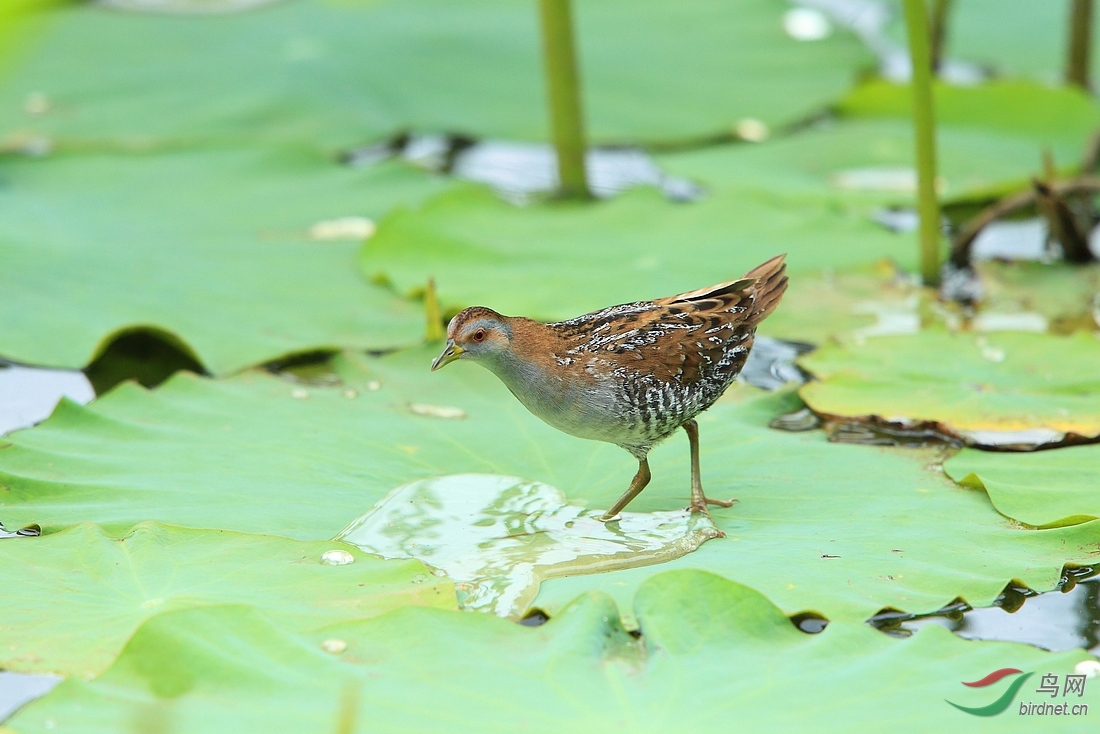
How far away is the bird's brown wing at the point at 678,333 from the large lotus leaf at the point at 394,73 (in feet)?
11.6

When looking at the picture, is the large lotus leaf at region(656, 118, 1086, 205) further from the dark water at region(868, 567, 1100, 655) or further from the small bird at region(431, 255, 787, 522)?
the dark water at region(868, 567, 1100, 655)

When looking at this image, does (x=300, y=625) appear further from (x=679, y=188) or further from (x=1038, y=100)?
(x=1038, y=100)

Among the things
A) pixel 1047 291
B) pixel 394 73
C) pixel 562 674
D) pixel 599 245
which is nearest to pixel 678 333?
pixel 562 674

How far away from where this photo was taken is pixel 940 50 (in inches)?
327

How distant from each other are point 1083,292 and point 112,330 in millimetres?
4625

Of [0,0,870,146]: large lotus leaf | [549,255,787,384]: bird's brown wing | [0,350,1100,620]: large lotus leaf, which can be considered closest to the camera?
[0,350,1100,620]: large lotus leaf

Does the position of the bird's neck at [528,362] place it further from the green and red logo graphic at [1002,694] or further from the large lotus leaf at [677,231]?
the green and red logo graphic at [1002,694]

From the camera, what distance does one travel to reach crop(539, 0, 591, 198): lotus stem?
20.9 feet

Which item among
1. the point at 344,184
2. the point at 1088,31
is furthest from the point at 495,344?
the point at 1088,31

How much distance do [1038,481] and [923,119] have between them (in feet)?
6.91

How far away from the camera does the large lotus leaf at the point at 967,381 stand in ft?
14.9

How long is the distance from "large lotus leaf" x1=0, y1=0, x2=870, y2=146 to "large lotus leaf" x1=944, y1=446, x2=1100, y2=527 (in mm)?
3873

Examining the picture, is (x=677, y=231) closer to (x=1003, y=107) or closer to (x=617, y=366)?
(x=617, y=366)

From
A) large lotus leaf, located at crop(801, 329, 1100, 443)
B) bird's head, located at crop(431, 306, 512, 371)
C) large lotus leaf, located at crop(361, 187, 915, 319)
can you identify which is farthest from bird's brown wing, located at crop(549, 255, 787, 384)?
large lotus leaf, located at crop(361, 187, 915, 319)
